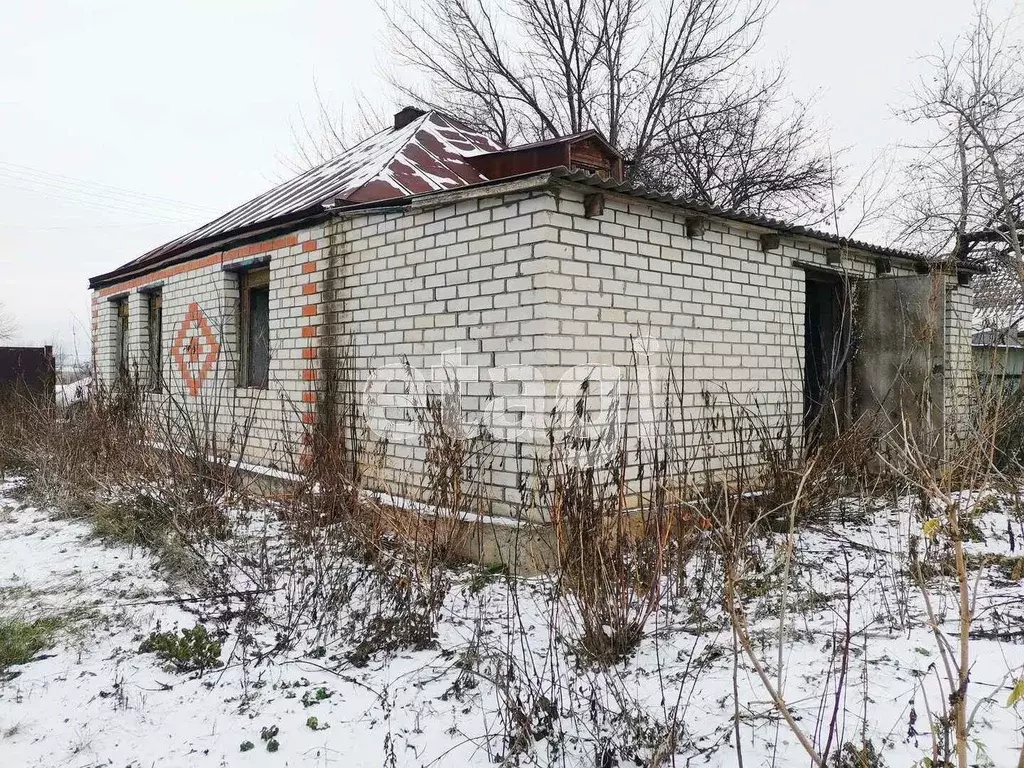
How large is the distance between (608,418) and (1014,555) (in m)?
2.63

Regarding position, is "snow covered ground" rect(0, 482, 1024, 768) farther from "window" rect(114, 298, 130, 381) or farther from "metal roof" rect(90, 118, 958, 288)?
"window" rect(114, 298, 130, 381)

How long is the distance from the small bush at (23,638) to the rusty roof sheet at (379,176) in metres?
3.63

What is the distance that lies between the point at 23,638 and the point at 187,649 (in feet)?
3.20

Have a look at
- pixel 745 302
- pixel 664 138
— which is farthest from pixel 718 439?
pixel 664 138

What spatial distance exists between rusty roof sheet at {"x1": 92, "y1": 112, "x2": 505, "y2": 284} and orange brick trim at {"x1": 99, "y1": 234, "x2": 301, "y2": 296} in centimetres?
15

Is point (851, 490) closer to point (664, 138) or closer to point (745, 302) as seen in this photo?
point (745, 302)

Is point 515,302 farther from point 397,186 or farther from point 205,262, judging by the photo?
point 205,262

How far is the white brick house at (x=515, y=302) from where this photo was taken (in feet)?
13.6

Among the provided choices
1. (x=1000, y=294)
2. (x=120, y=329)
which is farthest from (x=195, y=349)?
(x=1000, y=294)

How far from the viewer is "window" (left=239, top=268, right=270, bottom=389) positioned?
273 inches

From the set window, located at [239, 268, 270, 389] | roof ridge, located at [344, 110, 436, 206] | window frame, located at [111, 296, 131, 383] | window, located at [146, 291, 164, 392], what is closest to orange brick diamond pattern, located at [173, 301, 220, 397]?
window, located at [239, 268, 270, 389]

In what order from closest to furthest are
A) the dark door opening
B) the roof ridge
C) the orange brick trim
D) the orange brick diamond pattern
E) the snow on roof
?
the roof ridge, the orange brick trim, the dark door opening, the orange brick diamond pattern, the snow on roof

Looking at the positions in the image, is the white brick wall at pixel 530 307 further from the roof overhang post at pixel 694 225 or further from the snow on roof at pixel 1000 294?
the snow on roof at pixel 1000 294

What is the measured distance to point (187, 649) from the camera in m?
3.02
